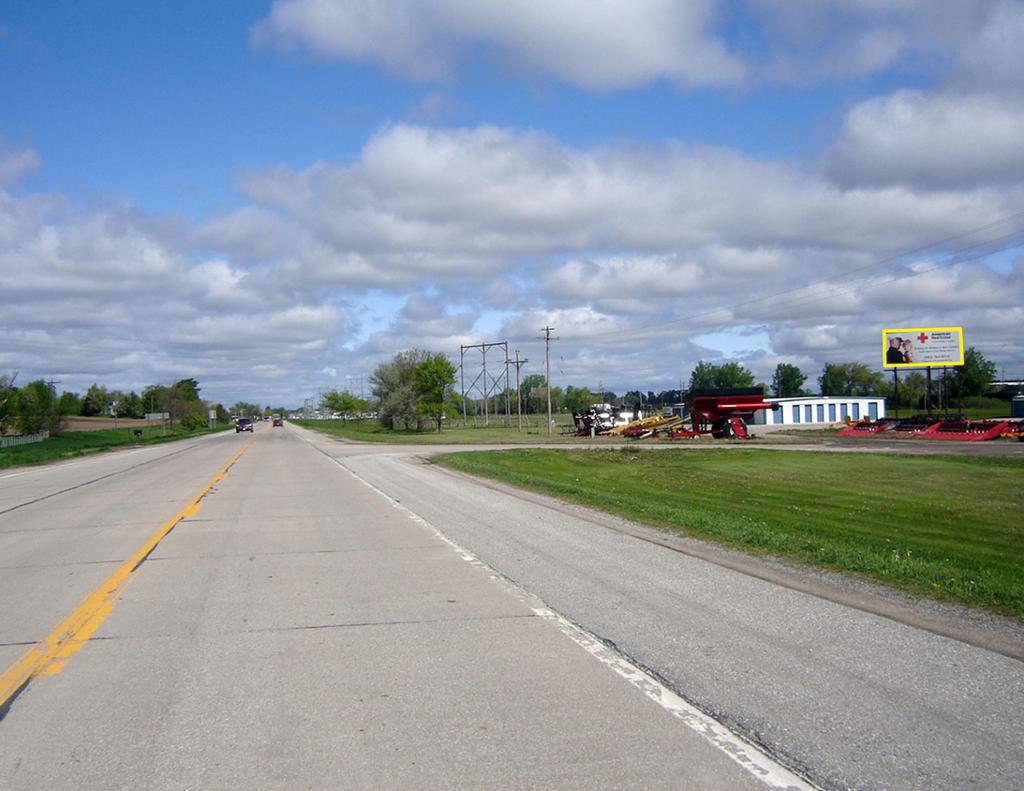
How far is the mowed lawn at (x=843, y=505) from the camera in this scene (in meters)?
11.0

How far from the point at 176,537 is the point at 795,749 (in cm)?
1201

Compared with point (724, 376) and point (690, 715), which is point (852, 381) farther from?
point (690, 715)

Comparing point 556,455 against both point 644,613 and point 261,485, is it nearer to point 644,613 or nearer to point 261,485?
point 261,485

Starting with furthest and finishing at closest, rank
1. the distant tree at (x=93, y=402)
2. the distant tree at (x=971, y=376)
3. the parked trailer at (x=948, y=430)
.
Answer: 1. the distant tree at (x=93, y=402)
2. the distant tree at (x=971, y=376)
3. the parked trailer at (x=948, y=430)

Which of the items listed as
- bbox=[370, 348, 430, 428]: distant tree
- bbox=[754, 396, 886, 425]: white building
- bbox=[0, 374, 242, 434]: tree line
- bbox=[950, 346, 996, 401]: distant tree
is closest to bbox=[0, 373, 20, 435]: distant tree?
bbox=[0, 374, 242, 434]: tree line

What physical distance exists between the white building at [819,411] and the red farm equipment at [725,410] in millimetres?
35264

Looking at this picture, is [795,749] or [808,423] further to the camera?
[808,423]

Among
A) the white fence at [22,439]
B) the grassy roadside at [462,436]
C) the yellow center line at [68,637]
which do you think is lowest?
the yellow center line at [68,637]

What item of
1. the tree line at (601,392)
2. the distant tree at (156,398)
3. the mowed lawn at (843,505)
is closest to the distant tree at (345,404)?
the tree line at (601,392)

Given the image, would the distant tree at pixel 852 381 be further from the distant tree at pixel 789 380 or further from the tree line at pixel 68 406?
the tree line at pixel 68 406

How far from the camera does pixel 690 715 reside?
567cm

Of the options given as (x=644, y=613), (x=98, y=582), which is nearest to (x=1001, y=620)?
(x=644, y=613)

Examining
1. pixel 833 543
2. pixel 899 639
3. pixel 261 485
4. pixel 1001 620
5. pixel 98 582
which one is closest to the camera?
pixel 899 639

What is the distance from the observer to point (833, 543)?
13.1 m
